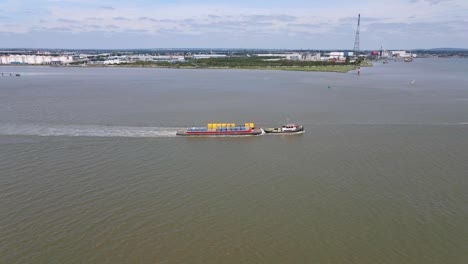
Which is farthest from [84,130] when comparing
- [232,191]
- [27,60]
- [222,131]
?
[27,60]

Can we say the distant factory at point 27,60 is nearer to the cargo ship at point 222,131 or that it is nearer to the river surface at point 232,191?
the river surface at point 232,191

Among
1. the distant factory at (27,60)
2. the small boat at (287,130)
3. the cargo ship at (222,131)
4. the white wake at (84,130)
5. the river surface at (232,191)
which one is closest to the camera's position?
the river surface at (232,191)

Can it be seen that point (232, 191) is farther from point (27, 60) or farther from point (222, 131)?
point (27, 60)

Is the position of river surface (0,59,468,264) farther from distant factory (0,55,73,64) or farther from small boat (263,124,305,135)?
distant factory (0,55,73,64)

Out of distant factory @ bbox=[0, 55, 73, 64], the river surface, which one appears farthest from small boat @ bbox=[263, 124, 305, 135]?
distant factory @ bbox=[0, 55, 73, 64]

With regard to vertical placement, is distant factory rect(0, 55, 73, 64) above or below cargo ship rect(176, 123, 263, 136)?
above

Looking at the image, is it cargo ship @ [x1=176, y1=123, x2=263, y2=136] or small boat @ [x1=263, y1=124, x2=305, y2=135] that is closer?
cargo ship @ [x1=176, y1=123, x2=263, y2=136]

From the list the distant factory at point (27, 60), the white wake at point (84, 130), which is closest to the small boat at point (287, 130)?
the white wake at point (84, 130)

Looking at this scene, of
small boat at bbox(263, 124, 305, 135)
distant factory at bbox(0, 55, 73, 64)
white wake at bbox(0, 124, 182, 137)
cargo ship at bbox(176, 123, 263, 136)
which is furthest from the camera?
distant factory at bbox(0, 55, 73, 64)

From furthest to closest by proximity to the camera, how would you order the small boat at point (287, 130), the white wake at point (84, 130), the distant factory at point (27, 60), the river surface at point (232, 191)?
the distant factory at point (27, 60) < the small boat at point (287, 130) < the white wake at point (84, 130) < the river surface at point (232, 191)

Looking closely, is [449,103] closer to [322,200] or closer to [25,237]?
[322,200]
